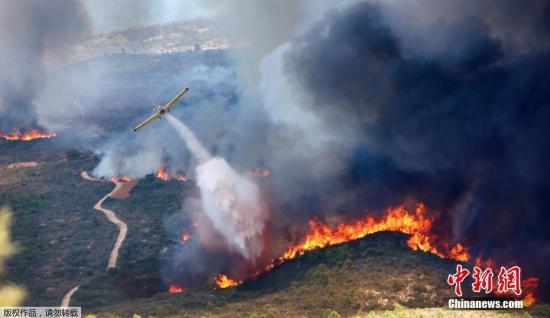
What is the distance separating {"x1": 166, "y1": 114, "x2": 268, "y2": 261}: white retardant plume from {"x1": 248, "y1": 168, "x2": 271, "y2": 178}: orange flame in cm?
822

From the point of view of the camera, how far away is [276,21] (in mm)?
119938

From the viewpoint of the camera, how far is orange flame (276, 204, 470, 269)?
7875 centimetres

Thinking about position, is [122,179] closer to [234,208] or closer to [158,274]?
[158,274]

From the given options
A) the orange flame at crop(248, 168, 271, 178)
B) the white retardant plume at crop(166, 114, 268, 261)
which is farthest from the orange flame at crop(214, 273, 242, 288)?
the orange flame at crop(248, 168, 271, 178)

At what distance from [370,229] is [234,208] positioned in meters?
19.3

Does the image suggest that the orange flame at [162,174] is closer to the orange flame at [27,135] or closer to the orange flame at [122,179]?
the orange flame at [122,179]

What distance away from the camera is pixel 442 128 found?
8038cm

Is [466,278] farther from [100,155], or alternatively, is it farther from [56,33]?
[56,33]

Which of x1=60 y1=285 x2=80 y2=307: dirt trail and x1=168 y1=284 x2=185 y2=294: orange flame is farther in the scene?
x1=168 y1=284 x2=185 y2=294: orange flame

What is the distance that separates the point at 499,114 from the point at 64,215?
72899 millimetres

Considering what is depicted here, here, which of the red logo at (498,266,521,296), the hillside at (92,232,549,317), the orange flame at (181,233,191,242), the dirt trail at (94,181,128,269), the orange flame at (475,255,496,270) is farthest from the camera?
the orange flame at (181,233,191,242)

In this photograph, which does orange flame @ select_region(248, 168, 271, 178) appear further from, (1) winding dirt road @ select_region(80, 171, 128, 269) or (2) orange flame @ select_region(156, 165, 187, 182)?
(2) orange flame @ select_region(156, 165, 187, 182)

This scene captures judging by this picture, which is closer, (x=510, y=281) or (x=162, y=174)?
(x=510, y=281)

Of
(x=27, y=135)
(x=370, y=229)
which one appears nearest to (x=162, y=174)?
(x=370, y=229)
